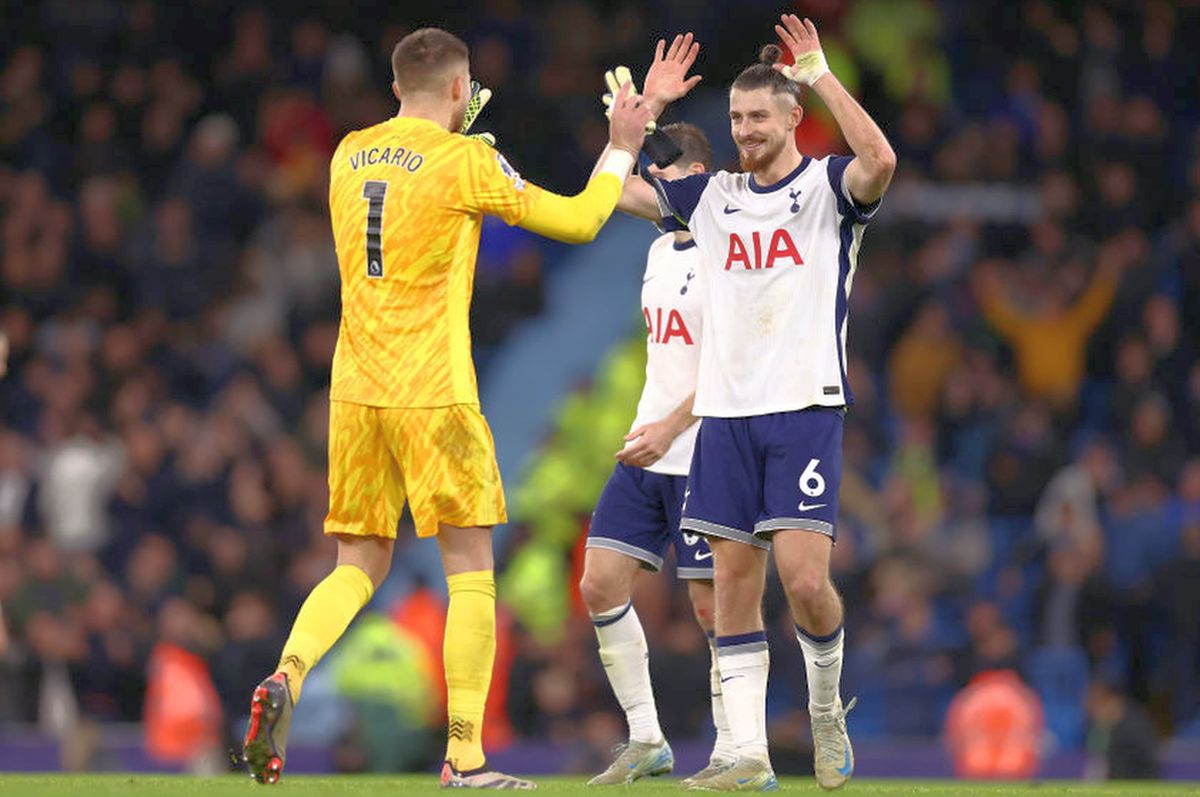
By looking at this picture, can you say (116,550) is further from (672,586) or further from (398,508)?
(398,508)

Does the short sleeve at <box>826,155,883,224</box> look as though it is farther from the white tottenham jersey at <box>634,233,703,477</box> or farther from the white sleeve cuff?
the white tottenham jersey at <box>634,233,703,477</box>

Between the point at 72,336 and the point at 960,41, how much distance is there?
342 inches

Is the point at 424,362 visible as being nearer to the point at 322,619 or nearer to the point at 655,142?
the point at 322,619

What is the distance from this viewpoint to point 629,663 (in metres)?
9.94

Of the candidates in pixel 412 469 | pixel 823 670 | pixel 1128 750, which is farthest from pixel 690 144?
pixel 1128 750

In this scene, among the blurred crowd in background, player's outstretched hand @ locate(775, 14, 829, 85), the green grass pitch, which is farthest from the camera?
the blurred crowd in background

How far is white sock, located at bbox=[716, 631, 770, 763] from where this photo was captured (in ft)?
28.8

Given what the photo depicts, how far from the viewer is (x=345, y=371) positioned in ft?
27.9

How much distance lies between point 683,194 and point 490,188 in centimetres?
105

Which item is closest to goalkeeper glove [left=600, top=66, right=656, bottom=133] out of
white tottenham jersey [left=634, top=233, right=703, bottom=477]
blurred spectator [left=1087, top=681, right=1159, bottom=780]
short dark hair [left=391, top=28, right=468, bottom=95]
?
short dark hair [left=391, top=28, right=468, bottom=95]

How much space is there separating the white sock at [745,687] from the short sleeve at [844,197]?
5.31ft

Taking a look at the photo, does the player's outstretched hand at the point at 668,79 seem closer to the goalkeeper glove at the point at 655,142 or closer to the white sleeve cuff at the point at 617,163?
the goalkeeper glove at the point at 655,142

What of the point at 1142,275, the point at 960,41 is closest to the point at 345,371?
the point at 1142,275

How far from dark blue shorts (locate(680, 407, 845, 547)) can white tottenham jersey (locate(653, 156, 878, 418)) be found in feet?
0.21
